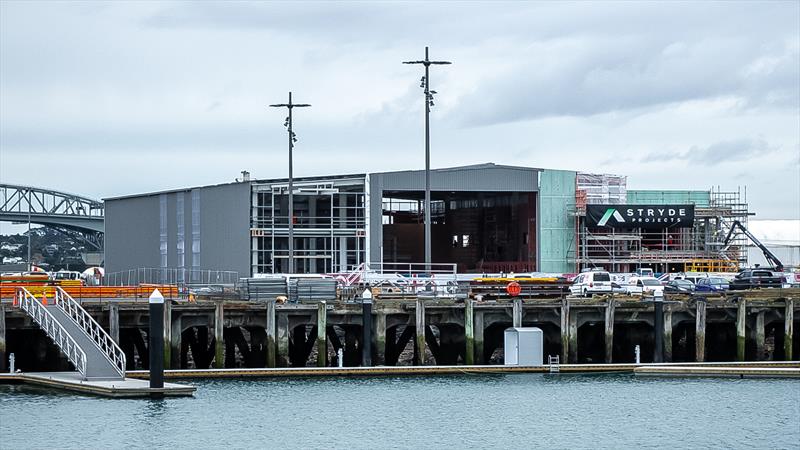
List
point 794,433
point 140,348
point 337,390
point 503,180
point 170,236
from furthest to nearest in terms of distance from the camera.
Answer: point 170,236 → point 503,180 → point 140,348 → point 337,390 → point 794,433

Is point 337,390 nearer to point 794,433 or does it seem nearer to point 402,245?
point 794,433

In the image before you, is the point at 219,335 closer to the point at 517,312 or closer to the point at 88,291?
the point at 88,291

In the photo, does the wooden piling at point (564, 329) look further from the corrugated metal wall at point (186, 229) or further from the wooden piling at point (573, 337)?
the corrugated metal wall at point (186, 229)

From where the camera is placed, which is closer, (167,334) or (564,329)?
(167,334)

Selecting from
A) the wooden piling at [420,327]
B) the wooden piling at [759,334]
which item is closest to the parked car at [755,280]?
Result: the wooden piling at [759,334]

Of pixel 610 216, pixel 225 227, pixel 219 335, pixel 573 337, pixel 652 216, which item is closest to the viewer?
pixel 219 335

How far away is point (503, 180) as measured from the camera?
9438cm

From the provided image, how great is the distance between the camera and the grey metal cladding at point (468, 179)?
93.2 m

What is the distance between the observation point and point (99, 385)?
158 ft

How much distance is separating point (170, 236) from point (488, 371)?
172 feet

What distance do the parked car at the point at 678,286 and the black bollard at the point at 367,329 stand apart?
19848 mm

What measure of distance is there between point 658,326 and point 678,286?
18.4 meters

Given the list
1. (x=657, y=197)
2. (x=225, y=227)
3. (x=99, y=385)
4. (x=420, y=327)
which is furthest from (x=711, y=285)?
(x=99, y=385)

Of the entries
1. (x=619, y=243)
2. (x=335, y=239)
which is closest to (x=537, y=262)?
(x=619, y=243)
